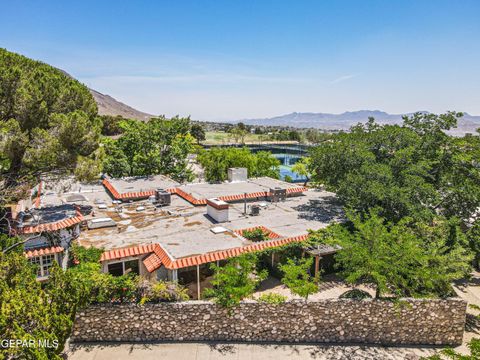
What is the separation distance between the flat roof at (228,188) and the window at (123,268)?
26.3 feet

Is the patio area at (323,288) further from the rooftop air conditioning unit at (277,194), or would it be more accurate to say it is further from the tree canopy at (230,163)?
the tree canopy at (230,163)

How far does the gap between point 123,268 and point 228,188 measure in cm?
1248

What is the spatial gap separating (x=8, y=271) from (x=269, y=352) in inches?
394

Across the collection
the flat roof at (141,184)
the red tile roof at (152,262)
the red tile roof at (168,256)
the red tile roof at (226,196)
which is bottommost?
the red tile roof at (152,262)

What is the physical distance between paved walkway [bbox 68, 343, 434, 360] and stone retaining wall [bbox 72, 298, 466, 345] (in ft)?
1.09

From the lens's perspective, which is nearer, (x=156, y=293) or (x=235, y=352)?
(x=235, y=352)

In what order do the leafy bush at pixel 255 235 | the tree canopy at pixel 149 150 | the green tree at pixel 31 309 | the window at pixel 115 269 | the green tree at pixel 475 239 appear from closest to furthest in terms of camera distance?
the green tree at pixel 31 309
the window at pixel 115 269
the leafy bush at pixel 255 235
the green tree at pixel 475 239
the tree canopy at pixel 149 150

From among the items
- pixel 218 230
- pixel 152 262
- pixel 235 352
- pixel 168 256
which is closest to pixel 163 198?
pixel 218 230

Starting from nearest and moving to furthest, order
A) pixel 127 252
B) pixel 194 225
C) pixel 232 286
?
pixel 232 286 → pixel 127 252 → pixel 194 225

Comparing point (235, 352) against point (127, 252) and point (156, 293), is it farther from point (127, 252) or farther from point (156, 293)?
point (127, 252)

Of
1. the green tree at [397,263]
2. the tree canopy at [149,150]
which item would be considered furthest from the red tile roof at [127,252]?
the tree canopy at [149,150]

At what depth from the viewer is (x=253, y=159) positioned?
4116 centimetres

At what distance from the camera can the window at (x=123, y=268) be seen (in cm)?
1644

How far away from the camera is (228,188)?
89.4 ft
